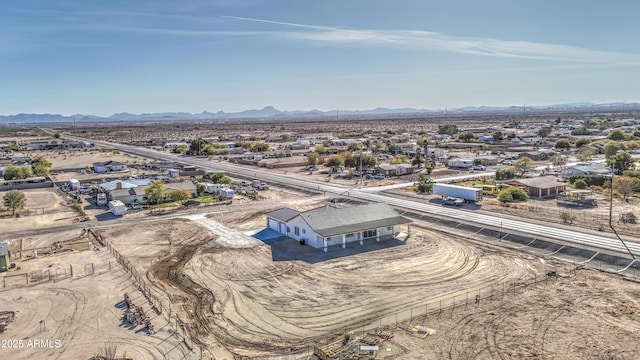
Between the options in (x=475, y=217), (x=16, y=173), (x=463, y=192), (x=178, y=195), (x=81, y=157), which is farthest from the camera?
(x=81, y=157)

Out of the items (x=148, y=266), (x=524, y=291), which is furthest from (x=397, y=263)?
(x=148, y=266)

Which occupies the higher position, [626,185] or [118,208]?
[626,185]

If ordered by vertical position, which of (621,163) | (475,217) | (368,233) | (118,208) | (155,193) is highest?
(621,163)

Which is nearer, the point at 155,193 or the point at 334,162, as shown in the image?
the point at 155,193

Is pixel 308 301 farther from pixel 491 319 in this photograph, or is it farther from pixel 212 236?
pixel 212 236

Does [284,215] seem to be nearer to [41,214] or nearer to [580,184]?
[41,214]

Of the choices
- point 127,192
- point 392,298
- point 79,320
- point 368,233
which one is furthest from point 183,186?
point 392,298
